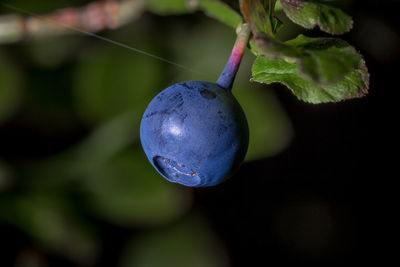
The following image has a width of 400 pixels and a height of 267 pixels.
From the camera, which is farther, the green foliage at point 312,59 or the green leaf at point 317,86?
the green leaf at point 317,86

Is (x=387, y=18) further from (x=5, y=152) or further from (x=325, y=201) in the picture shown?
(x=5, y=152)

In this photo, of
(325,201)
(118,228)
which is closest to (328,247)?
(325,201)

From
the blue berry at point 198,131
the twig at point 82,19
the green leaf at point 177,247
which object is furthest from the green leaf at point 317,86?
the green leaf at point 177,247

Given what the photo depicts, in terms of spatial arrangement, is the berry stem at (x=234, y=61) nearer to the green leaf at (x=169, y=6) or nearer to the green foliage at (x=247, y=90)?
the green leaf at (x=169, y=6)

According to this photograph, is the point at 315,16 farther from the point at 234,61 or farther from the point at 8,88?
the point at 8,88

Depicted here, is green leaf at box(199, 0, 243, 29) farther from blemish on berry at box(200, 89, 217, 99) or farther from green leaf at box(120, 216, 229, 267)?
green leaf at box(120, 216, 229, 267)

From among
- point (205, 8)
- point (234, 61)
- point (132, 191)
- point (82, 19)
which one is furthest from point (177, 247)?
point (234, 61)
